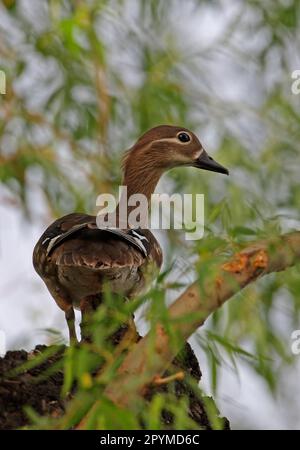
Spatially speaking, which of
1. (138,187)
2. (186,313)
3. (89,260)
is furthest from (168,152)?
(186,313)

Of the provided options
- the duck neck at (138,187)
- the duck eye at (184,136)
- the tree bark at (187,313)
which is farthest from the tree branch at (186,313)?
the duck eye at (184,136)

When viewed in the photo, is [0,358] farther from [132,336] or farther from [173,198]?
[173,198]

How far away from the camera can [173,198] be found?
18.5 feet

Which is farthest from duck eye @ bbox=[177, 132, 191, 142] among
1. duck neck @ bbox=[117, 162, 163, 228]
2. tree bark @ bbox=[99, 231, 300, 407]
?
tree bark @ bbox=[99, 231, 300, 407]

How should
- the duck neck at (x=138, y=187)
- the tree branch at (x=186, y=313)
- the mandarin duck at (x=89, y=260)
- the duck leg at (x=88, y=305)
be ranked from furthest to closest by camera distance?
1. the duck neck at (x=138, y=187)
2. the duck leg at (x=88, y=305)
3. the mandarin duck at (x=89, y=260)
4. the tree branch at (x=186, y=313)

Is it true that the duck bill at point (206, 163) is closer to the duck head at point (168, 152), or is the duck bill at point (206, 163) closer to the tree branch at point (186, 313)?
the duck head at point (168, 152)

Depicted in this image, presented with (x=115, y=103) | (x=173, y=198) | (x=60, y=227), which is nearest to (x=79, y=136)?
(x=115, y=103)

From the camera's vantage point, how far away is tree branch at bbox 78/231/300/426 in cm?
276

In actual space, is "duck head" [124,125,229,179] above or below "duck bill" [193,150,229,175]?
above

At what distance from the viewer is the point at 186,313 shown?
2.80 metres

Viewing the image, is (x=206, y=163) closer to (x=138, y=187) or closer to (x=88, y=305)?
(x=138, y=187)

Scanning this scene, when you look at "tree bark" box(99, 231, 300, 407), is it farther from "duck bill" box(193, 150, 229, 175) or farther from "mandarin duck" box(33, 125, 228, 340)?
"duck bill" box(193, 150, 229, 175)

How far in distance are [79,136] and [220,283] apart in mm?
3162

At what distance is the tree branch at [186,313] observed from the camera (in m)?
2.76
